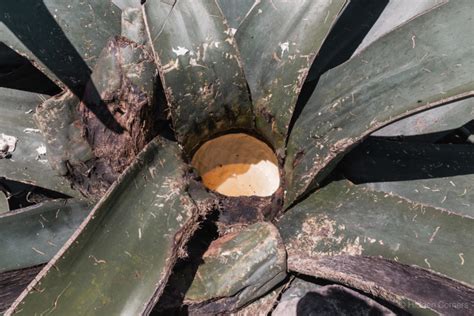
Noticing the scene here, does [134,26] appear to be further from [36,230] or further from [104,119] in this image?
[36,230]

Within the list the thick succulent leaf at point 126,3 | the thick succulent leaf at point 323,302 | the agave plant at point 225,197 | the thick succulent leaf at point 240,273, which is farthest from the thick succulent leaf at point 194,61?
the thick succulent leaf at point 323,302

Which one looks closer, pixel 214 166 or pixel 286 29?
pixel 286 29

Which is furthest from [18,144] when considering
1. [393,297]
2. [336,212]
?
[393,297]

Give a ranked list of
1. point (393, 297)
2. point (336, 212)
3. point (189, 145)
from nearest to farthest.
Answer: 1. point (393, 297)
2. point (336, 212)
3. point (189, 145)

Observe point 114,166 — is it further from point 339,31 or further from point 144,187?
point 339,31

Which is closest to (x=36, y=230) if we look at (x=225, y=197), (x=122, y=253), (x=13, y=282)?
(x=13, y=282)

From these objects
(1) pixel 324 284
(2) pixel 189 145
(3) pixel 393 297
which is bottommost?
(1) pixel 324 284
